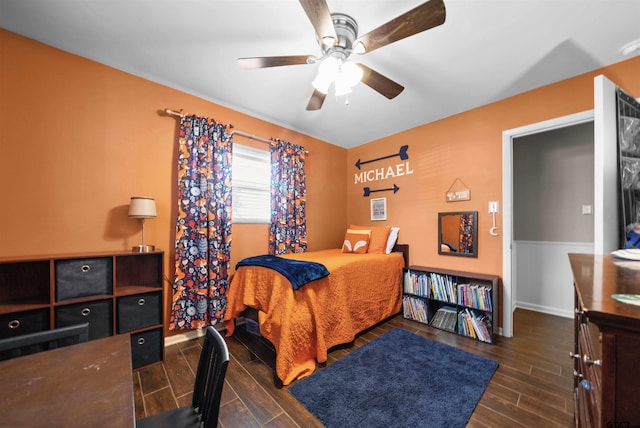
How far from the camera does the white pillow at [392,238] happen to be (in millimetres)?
3279

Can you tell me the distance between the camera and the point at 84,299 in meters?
1.72

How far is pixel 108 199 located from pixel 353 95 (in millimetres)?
2524

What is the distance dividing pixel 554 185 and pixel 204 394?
4231 mm

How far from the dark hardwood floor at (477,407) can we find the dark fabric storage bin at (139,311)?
361 millimetres

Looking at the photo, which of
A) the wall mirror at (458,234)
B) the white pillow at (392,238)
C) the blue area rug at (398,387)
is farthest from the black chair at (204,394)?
the wall mirror at (458,234)

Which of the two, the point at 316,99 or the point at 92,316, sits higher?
the point at 316,99

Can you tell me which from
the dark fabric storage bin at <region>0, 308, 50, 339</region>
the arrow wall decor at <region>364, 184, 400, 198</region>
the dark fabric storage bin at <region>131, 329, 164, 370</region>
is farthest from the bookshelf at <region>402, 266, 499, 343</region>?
the dark fabric storage bin at <region>0, 308, 50, 339</region>

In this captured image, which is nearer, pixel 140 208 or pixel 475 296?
pixel 140 208

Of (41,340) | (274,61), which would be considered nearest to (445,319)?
(274,61)

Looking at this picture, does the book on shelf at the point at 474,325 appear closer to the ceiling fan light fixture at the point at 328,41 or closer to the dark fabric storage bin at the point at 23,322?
the ceiling fan light fixture at the point at 328,41

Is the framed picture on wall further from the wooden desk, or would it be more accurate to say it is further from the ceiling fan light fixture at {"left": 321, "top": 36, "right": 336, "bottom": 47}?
the wooden desk

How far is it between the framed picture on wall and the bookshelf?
92cm

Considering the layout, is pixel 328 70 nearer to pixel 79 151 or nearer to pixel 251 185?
pixel 251 185

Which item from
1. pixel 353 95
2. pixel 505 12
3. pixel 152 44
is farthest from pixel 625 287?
pixel 152 44
